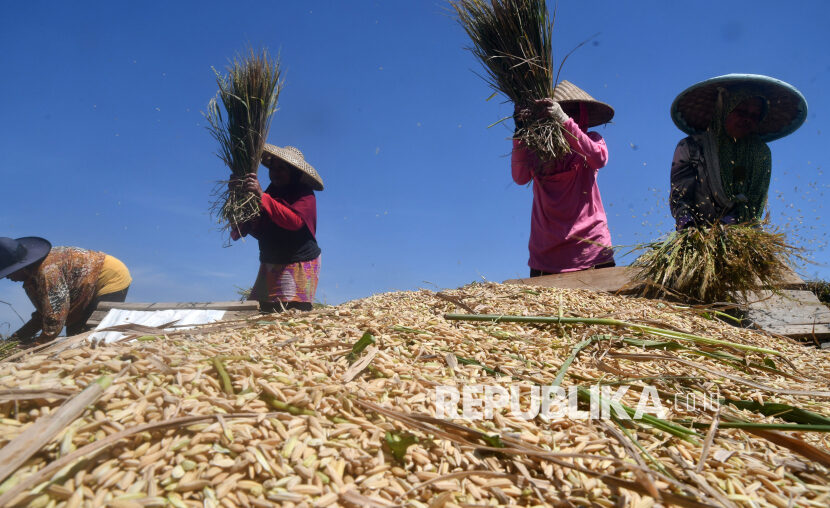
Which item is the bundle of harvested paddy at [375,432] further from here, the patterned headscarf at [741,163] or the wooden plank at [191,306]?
the wooden plank at [191,306]

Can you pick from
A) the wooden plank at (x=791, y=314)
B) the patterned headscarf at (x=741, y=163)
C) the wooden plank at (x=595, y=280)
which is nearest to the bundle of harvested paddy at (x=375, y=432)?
the wooden plank at (x=595, y=280)

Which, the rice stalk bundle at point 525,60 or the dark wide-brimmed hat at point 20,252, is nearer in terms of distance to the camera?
the rice stalk bundle at point 525,60

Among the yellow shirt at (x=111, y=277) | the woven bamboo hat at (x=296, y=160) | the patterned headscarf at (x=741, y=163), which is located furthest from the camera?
the yellow shirt at (x=111, y=277)

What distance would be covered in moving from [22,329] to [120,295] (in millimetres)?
976

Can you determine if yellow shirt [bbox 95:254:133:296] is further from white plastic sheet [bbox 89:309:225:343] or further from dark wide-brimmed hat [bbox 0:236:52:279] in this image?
white plastic sheet [bbox 89:309:225:343]

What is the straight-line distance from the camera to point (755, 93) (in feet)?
11.7

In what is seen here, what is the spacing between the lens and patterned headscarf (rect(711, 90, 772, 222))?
355cm

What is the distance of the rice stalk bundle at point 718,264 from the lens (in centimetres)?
291

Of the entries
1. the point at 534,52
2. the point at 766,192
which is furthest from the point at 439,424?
the point at 766,192

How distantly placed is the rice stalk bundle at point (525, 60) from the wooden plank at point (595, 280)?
32.1 inches

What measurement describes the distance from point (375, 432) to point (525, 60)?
2.78 meters

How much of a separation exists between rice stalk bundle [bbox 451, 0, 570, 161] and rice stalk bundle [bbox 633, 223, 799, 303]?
3.19ft

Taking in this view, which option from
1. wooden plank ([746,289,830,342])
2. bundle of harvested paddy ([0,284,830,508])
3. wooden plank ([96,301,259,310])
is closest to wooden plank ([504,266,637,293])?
wooden plank ([746,289,830,342])

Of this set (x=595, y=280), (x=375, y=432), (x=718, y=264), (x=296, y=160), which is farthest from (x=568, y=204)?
(x=375, y=432)
